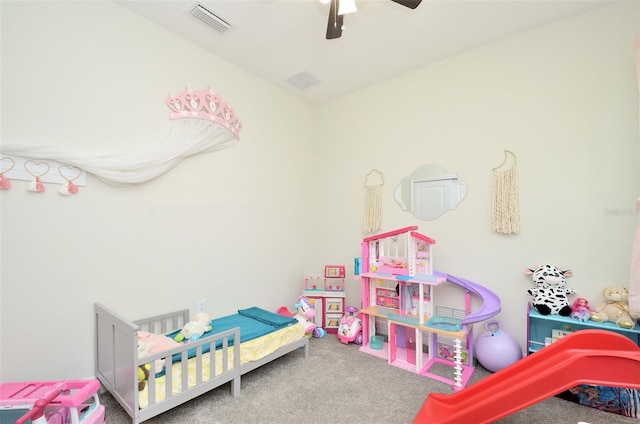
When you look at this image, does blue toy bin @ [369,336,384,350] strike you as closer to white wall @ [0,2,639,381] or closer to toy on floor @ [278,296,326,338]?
toy on floor @ [278,296,326,338]

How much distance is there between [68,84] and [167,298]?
181cm

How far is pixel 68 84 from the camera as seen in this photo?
2123mm

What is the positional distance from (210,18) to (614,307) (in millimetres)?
3860

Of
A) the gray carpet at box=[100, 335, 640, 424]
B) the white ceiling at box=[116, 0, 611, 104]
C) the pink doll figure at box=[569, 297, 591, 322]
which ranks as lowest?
the gray carpet at box=[100, 335, 640, 424]

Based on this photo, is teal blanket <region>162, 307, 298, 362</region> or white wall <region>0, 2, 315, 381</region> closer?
white wall <region>0, 2, 315, 381</region>

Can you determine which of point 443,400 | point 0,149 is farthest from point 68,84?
point 443,400

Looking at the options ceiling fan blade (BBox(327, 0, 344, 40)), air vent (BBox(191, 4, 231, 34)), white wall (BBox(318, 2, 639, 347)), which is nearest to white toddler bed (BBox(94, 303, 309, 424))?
white wall (BBox(318, 2, 639, 347))

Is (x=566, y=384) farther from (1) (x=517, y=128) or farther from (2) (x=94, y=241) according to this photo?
(2) (x=94, y=241)

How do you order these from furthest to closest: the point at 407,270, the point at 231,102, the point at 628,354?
the point at 231,102, the point at 407,270, the point at 628,354

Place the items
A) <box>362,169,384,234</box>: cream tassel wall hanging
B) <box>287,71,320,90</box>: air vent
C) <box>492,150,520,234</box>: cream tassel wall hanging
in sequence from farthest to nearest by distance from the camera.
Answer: <box>362,169,384,234</box>: cream tassel wall hanging
<box>287,71,320,90</box>: air vent
<box>492,150,520,234</box>: cream tassel wall hanging

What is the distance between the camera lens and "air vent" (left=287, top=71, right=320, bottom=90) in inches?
134

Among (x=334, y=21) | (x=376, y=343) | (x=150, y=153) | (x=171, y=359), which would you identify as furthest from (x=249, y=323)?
(x=334, y=21)

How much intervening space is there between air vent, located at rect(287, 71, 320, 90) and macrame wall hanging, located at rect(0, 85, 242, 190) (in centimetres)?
87

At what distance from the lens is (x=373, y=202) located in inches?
140
